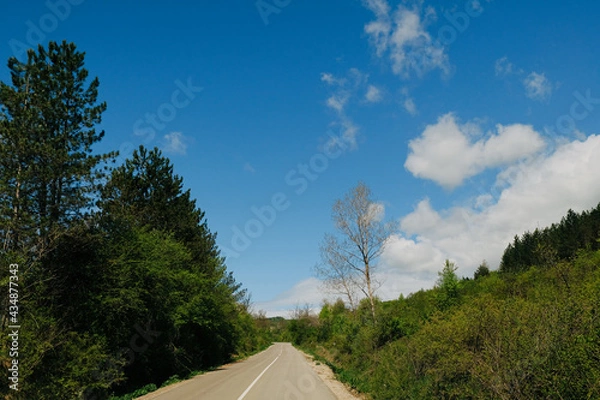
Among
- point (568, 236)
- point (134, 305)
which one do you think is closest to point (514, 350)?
point (134, 305)

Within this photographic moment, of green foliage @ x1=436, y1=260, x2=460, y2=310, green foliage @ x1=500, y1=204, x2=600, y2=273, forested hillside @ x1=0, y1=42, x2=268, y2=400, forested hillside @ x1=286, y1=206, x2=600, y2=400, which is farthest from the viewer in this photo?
green foliage @ x1=500, y1=204, x2=600, y2=273

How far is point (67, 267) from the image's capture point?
15516mm

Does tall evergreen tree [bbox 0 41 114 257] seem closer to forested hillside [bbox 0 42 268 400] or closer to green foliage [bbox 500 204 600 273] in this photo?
forested hillside [bbox 0 42 268 400]

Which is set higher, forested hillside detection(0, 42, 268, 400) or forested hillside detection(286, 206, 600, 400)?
forested hillside detection(0, 42, 268, 400)

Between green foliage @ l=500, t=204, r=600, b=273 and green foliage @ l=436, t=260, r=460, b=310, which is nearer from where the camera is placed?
green foliage @ l=436, t=260, r=460, b=310

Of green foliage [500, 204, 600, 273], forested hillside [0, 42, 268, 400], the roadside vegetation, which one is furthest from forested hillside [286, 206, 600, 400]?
green foliage [500, 204, 600, 273]

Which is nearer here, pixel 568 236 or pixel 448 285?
pixel 448 285

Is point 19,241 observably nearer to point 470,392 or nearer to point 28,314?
point 28,314

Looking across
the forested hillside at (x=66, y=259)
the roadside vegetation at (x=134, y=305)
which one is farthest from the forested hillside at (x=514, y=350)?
the forested hillside at (x=66, y=259)

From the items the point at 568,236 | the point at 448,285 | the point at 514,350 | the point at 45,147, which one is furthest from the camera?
the point at 568,236

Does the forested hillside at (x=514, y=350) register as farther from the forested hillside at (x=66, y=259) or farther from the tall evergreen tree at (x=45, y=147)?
the tall evergreen tree at (x=45, y=147)

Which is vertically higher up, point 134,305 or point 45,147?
point 45,147

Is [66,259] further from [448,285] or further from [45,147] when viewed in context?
[448,285]

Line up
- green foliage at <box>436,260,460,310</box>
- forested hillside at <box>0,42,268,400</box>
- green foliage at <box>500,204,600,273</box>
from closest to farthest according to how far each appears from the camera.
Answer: forested hillside at <box>0,42,268,400</box>
green foliage at <box>436,260,460,310</box>
green foliage at <box>500,204,600,273</box>
